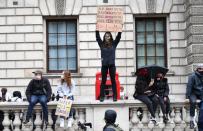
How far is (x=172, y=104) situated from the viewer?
13953 millimetres

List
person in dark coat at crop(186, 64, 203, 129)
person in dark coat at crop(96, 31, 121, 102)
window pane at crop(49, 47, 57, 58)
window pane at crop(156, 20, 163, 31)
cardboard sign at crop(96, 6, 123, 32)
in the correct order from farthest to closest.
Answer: window pane at crop(156, 20, 163, 31), window pane at crop(49, 47, 57, 58), cardboard sign at crop(96, 6, 123, 32), person in dark coat at crop(96, 31, 121, 102), person in dark coat at crop(186, 64, 203, 129)

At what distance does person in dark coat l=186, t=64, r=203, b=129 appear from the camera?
44.6ft

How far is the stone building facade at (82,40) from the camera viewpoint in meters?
22.8

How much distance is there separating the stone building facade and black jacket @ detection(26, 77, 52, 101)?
28.4ft

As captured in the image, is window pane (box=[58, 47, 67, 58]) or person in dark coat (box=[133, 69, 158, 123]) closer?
person in dark coat (box=[133, 69, 158, 123])

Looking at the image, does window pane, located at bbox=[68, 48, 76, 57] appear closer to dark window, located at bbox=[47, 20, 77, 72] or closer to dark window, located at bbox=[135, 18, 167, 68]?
dark window, located at bbox=[47, 20, 77, 72]

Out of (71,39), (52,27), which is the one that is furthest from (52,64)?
(52,27)

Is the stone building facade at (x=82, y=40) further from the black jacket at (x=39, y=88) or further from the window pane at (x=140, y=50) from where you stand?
the black jacket at (x=39, y=88)

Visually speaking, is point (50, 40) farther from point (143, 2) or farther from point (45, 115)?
point (45, 115)

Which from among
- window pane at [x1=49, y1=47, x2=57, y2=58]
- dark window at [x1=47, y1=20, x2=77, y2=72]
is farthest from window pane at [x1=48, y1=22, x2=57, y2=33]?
window pane at [x1=49, y1=47, x2=57, y2=58]

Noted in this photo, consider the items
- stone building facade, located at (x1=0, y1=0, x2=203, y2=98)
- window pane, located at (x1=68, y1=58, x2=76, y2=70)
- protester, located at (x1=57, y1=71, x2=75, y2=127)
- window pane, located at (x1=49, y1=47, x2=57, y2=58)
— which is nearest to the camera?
protester, located at (x1=57, y1=71, x2=75, y2=127)

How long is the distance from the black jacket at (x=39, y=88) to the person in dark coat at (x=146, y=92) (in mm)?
2393

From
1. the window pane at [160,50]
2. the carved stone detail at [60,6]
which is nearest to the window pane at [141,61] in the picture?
the window pane at [160,50]

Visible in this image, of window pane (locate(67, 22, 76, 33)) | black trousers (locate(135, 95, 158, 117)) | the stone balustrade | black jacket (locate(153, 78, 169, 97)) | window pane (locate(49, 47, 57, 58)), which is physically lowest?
the stone balustrade
